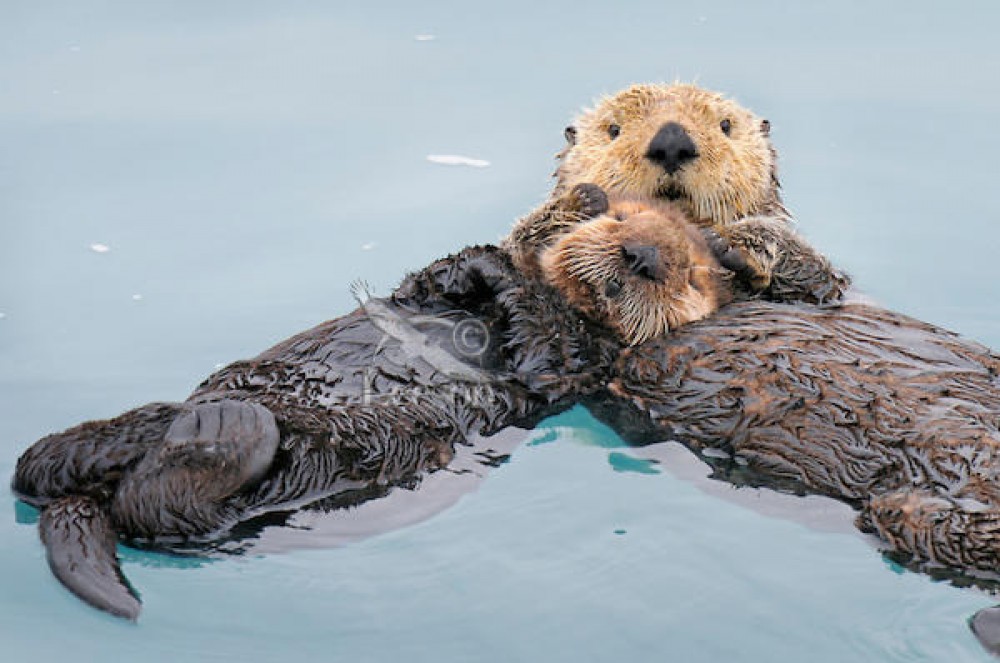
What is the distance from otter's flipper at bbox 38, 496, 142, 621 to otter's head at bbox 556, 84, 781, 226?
2.02 meters

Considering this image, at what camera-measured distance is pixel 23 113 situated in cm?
688

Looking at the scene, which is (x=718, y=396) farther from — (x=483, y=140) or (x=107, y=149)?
(x=107, y=149)

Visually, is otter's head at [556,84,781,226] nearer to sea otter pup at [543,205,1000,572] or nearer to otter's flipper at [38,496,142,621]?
sea otter pup at [543,205,1000,572]

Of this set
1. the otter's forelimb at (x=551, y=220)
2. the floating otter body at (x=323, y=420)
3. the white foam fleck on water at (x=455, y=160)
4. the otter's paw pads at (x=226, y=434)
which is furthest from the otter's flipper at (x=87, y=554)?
the white foam fleck on water at (x=455, y=160)

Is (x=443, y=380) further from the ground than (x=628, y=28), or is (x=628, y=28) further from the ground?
(x=628, y=28)

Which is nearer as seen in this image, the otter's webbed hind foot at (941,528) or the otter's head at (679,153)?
the otter's webbed hind foot at (941,528)

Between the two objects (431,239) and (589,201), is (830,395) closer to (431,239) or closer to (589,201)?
(589,201)

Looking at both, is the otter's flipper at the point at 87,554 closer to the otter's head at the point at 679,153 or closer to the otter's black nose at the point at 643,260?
the otter's black nose at the point at 643,260

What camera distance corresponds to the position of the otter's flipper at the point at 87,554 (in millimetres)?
3076

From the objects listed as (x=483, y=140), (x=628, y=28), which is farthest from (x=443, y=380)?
(x=628, y=28)

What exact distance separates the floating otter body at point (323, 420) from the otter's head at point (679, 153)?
1.98ft

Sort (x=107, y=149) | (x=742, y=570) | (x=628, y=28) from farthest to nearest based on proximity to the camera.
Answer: (x=628, y=28)
(x=107, y=149)
(x=742, y=570)

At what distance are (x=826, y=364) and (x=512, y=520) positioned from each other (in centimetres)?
94

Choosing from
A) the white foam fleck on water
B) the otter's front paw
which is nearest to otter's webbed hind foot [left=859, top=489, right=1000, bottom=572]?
the otter's front paw
